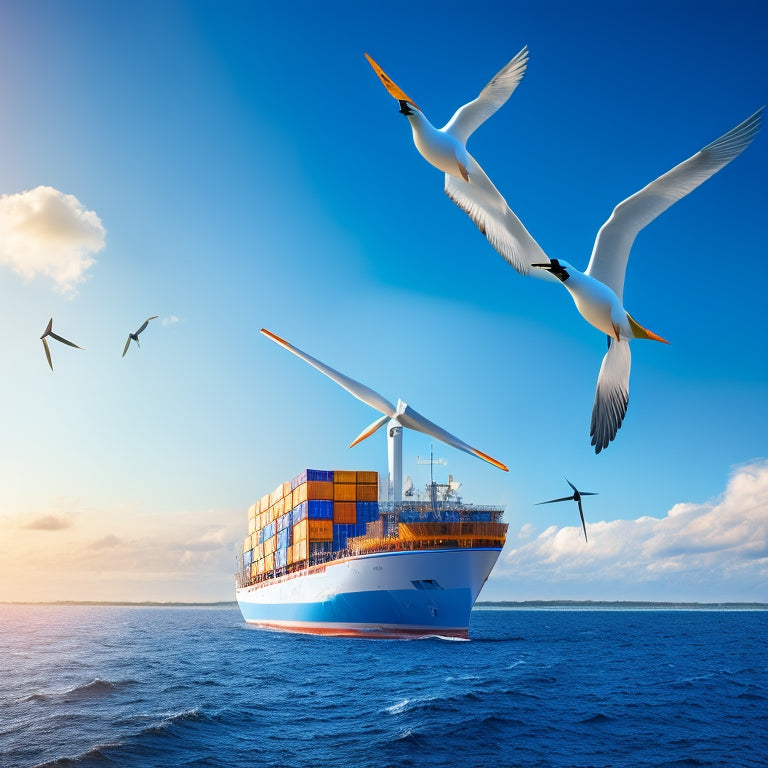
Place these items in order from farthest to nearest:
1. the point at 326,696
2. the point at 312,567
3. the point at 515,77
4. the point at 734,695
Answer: the point at 312,567 → the point at 734,695 → the point at 326,696 → the point at 515,77

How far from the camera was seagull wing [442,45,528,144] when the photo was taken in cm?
768

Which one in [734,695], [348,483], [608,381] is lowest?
[734,695]

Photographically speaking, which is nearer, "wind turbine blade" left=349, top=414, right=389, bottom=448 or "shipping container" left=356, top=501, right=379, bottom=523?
"wind turbine blade" left=349, top=414, right=389, bottom=448

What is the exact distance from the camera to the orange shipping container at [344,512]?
71.4 metres

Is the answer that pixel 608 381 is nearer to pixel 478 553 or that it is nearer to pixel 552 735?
pixel 552 735

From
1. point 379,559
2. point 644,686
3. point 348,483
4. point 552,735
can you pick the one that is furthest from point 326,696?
point 348,483

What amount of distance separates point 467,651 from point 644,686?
15.4m

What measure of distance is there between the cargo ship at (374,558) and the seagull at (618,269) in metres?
49.0

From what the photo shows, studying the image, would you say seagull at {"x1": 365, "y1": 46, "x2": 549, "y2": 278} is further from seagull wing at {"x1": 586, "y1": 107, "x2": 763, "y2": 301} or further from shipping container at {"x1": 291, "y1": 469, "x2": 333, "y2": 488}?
shipping container at {"x1": 291, "y1": 469, "x2": 333, "y2": 488}

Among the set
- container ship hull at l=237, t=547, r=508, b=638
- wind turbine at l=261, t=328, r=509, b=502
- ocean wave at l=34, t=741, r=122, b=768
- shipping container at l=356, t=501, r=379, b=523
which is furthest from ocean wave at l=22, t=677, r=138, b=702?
shipping container at l=356, t=501, r=379, b=523

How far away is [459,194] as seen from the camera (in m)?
7.24

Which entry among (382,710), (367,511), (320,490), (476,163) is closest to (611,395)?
(476,163)

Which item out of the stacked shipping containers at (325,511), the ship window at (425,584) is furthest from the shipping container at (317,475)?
the ship window at (425,584)

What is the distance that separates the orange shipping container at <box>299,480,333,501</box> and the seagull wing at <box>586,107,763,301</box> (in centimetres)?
6492
